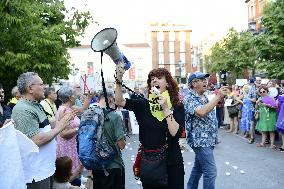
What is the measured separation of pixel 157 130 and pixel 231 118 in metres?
13.2

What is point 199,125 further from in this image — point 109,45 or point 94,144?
point 109,45

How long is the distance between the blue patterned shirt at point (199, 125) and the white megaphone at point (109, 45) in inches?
60.8

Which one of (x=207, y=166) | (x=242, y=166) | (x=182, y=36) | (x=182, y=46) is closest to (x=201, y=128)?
(x=207, y=166)

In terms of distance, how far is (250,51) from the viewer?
3738cm

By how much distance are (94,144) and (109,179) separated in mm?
451

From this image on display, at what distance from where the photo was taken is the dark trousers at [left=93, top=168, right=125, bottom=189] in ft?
17.1

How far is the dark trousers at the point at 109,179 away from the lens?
5.20m

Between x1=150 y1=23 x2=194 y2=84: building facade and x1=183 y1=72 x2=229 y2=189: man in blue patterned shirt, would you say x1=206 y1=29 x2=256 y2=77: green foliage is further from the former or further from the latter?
x1=150 y1=23 x2=194 y2=84: building facade

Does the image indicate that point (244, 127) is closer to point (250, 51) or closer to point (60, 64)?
point (60, 64)

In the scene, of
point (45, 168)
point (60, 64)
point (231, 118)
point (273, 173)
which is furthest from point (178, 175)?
point (231, 118)

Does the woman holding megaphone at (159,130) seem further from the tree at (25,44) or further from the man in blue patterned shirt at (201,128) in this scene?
the tree at (25,44)

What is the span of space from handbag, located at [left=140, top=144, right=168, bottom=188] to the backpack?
735 millimetres

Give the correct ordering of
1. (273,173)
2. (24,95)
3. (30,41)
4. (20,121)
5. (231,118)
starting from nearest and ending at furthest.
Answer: (20,121) → (24,95) → (273,173) → (30,41) → (231,118)

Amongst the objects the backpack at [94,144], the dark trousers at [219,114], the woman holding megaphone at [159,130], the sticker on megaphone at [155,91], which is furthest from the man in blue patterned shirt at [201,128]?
the dark trousers at [219,114]
